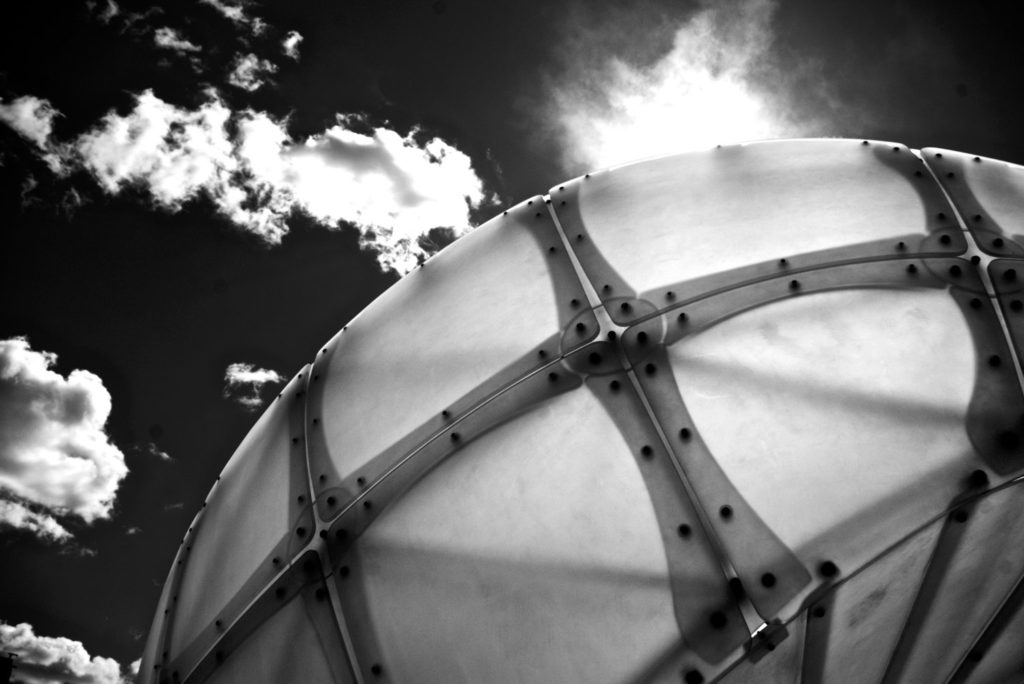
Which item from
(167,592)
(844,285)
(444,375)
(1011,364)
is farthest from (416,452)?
(1011,364)

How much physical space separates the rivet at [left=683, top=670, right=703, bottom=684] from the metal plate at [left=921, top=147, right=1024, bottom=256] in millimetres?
5063

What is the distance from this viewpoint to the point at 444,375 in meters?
7.35

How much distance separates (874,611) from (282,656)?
5.40 meters

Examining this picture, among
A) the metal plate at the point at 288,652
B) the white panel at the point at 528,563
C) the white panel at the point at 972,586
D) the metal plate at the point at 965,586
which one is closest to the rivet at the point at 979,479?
the metal plate at the point at 965,586

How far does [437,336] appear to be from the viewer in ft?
25.3

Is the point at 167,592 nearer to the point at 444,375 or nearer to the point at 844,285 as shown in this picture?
the point at 444,375

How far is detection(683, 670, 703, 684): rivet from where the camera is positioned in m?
5.32

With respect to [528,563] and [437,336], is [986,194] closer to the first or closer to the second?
[437,336]

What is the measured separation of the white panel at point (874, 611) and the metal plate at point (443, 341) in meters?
3.25

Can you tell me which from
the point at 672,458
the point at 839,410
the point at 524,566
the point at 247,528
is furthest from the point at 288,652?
the point at 839,410

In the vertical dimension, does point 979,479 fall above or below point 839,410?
below

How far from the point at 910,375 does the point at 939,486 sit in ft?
3.47

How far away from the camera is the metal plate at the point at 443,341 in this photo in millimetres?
7102

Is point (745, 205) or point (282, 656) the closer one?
point (282, 656)
